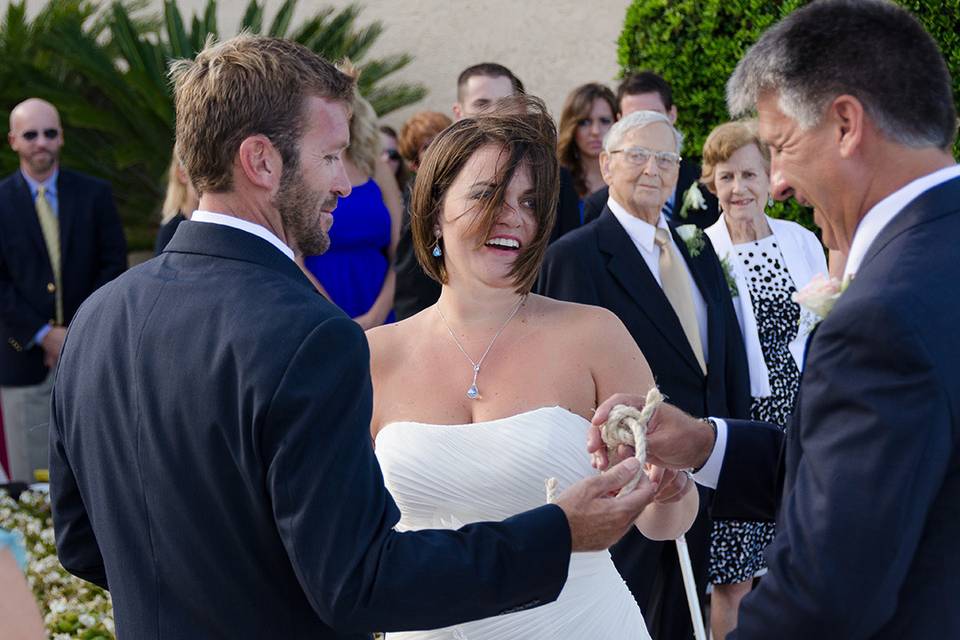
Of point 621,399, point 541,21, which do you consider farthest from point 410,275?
point 541,21

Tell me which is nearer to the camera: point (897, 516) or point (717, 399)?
point (897, 516)

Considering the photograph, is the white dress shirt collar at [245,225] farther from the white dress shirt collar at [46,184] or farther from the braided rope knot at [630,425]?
the white dress shirt collar at [46,184]

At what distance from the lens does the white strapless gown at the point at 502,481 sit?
11.6ft

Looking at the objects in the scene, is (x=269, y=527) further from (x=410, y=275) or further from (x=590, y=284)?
(x=410, y=275)

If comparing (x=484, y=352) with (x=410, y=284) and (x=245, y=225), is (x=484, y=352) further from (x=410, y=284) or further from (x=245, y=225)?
(x=410, y=284)

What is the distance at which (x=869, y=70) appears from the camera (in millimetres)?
2281

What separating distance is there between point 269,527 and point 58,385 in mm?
669

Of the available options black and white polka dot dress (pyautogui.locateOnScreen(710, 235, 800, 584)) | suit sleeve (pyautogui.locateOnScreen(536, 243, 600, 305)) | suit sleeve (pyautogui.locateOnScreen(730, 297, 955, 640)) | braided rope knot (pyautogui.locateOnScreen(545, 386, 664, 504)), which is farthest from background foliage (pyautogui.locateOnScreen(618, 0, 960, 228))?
suit sleeve (pyautogui.locateOnScreen(730, 297, 955, 640))

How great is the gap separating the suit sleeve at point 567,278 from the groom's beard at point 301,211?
2551 millimetres

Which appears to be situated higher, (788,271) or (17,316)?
(788,271)

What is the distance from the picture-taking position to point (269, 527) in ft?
8.09

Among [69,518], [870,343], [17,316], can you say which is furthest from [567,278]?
[17,316]

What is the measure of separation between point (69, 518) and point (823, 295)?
1.77 m

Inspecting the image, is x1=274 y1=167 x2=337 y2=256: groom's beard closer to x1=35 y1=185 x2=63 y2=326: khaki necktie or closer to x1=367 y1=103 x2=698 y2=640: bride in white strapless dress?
x1=367 y1=103 x2=698 y2=640: bride in white strapless dress
